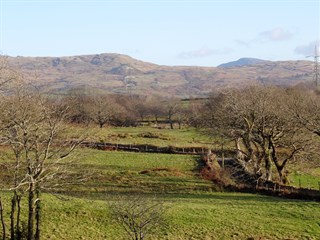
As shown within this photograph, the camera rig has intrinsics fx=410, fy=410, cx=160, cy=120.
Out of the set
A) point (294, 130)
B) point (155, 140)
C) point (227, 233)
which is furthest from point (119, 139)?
point (227, 233)

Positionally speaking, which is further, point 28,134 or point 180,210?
point 180,210

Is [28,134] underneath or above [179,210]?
above

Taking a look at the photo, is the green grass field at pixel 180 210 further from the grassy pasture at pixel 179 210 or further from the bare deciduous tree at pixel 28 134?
the bare deciduous tree at pixel 28 134

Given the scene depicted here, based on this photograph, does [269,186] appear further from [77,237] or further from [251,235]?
[77,237]

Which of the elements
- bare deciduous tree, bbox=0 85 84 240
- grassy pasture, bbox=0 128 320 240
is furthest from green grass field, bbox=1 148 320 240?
bare deciduous tree, bbox=0 85 84 240

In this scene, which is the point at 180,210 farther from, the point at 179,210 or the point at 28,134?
the point at 28,134

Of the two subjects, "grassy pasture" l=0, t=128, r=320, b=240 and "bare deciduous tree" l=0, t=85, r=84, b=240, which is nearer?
"bare deciduous tree" l=0, t=85, r=84, b=240

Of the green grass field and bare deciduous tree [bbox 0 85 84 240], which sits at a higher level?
bare deciduous tree [bbox 0 85 84 240]

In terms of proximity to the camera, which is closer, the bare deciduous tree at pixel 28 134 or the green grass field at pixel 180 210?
the bare deciduous tree at pixel 28 134

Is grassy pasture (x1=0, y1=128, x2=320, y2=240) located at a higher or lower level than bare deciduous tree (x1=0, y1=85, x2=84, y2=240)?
lower

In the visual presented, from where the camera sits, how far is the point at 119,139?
69750 millimetres

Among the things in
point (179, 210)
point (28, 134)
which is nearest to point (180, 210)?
point (179, 210)

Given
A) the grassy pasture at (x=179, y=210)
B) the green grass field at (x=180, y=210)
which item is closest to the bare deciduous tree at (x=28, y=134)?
the grassy pasture at (x=179, y=210)

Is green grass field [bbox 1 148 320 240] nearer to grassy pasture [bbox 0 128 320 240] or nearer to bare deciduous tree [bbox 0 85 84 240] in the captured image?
grassy pasture [bbox 0 128 320 240]
